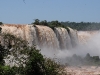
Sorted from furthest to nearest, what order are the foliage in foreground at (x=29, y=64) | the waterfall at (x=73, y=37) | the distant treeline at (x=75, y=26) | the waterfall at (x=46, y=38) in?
the waterfall at (x=73, y=37)
the distant treeline at (x=75, y=26)
the waterfall at (x=46, y=38)
the foliage in foreground at (x=29, y=64)

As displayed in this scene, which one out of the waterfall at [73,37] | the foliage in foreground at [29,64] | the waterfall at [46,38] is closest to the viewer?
the foliage in foreground at [29,64]

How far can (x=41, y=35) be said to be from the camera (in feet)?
101

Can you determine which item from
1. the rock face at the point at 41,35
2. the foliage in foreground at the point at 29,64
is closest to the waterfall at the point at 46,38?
the rock face at the point at 41,35

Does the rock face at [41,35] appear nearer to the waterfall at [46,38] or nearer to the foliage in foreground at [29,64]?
the waterfall at [46,38]

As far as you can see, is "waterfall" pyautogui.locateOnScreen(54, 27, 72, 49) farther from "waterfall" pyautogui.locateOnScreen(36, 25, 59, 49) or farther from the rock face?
"waterfall" pyautogui.locateOnScreen(36, 25, 59, 49)

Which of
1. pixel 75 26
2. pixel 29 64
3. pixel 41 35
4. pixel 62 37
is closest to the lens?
pixel 29 64

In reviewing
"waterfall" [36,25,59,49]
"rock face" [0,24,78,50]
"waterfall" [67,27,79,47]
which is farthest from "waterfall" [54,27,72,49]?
"waterfall" [67,27,79,47]

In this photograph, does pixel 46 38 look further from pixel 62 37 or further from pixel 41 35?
pixel 62 37

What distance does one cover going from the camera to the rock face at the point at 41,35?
26969mm

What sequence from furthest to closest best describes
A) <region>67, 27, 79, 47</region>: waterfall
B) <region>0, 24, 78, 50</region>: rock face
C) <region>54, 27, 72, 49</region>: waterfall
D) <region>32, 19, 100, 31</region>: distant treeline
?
<region>67, 27, 79, 47</region>: waterfall, <region>32, 19, 100, 31</region>: distant treeline, <region>54, 27, 72, 49</region>: waterfall, <region>0, 24, 78, 50</region>: rock face

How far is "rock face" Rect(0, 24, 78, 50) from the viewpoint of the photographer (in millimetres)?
26969

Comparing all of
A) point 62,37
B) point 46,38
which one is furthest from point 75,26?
point 46,38

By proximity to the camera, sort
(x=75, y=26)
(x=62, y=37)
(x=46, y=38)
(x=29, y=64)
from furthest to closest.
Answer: (x=75, y=26)
(x=62, y=37)
(x=46, y=38)
(x=29, y=64)

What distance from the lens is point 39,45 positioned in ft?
100
